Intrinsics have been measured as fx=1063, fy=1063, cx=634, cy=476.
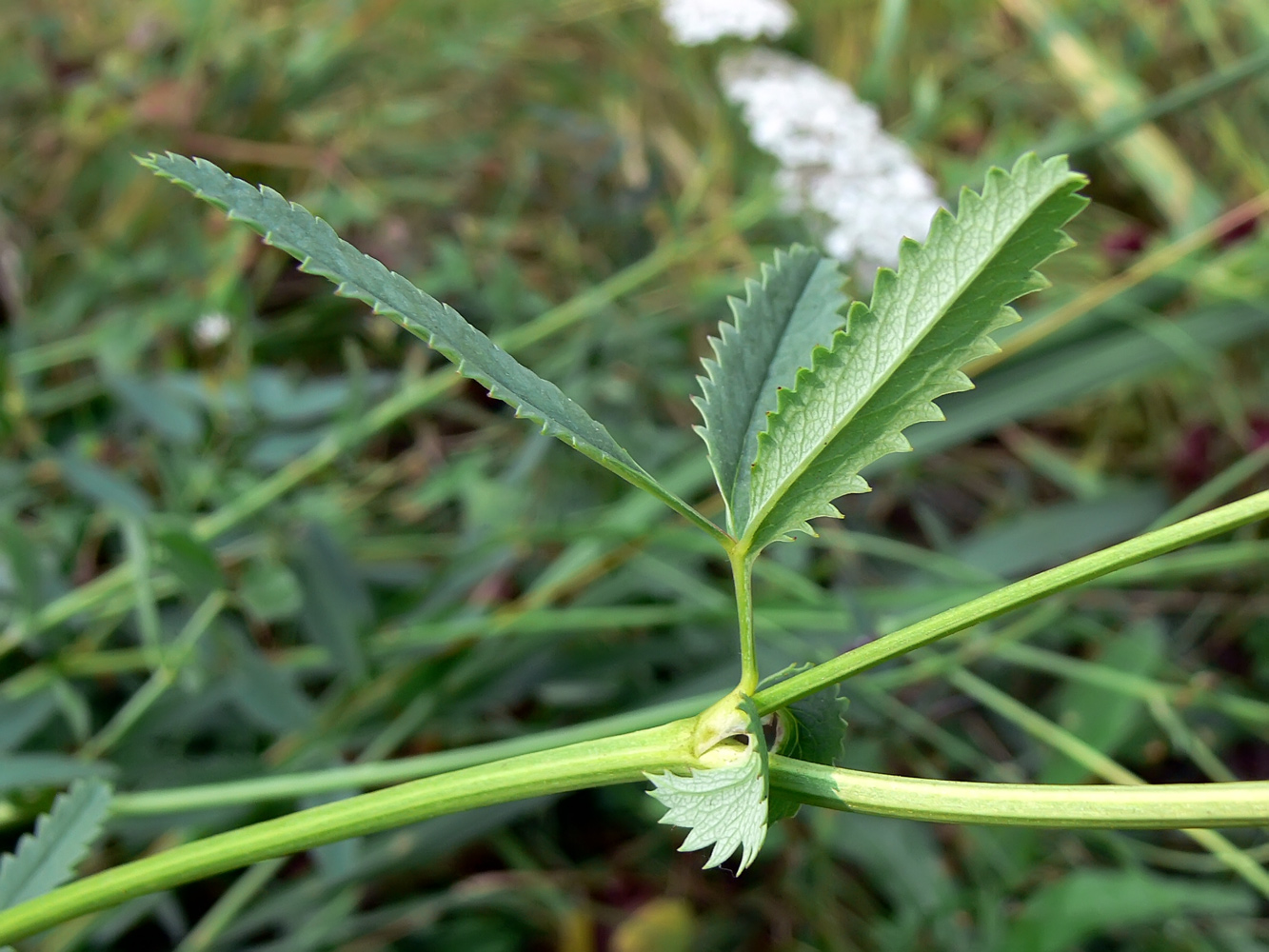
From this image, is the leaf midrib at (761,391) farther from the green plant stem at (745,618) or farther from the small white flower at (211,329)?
the small white flower at (211,329)

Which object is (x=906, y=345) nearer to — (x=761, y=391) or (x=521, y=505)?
(x=761, y=391)

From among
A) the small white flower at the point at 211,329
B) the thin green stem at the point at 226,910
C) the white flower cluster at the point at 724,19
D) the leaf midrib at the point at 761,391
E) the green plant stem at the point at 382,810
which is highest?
the white flower cluster at the point at 724,19

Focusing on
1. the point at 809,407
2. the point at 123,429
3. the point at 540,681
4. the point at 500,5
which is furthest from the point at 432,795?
the point at 500,5

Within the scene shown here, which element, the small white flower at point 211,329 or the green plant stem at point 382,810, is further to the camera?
the small white flower at point 211,329

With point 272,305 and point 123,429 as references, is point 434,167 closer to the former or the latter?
point 272,305

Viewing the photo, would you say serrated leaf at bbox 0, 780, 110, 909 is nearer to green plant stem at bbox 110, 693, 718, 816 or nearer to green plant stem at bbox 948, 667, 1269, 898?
green plant stem at bbox 110, 693, 718, 816

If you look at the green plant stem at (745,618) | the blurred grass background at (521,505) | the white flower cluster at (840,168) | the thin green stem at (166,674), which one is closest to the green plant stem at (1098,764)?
the blurred grass background at (521,505)

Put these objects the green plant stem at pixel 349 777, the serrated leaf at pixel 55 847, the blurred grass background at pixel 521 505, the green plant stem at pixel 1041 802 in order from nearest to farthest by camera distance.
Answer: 1. the green plant stem at pixel 1041 802
2. the serrated leaf at pixel 55 847
3. the green plant stem at pixel 349 777
4. the blurred grass background at pixel 521 505
